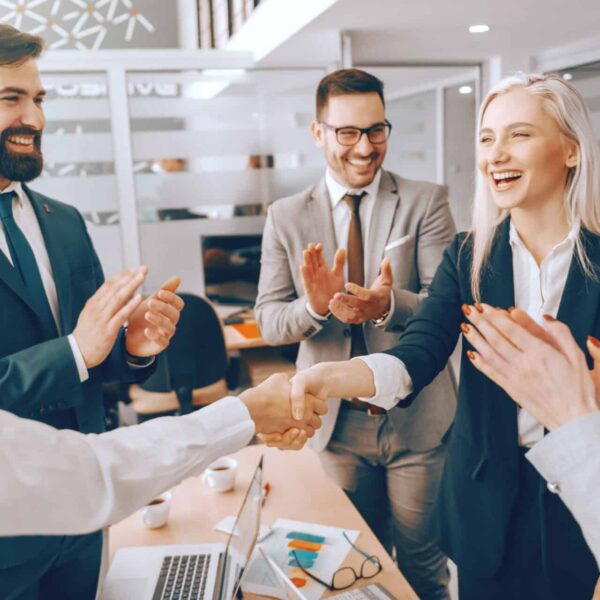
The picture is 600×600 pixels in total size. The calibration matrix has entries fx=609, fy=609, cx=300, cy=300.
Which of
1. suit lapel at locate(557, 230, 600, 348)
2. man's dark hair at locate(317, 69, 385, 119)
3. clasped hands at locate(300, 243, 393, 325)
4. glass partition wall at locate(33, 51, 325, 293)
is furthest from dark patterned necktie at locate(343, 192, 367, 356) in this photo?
glass partition wall at locate(33, 51, 325, 293)

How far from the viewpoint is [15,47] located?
146cm

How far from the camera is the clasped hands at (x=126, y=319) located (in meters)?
1.42

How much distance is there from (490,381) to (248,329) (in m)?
2.67

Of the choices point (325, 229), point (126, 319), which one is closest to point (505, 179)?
point (325, 229)

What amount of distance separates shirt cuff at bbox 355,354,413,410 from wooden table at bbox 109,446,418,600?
0.36 metres

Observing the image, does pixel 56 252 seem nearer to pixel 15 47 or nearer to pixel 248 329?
pixel 15 47

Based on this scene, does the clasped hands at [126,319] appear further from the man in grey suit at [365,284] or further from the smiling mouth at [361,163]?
the smiling mouth at [361,163]

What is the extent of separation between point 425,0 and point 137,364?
1.92 meters

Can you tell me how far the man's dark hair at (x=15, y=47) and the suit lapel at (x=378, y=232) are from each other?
107 centimetres

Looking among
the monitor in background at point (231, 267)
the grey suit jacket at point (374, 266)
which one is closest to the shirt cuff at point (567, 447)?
the grey suit jacket at point (374, 266)

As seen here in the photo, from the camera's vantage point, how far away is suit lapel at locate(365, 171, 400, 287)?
76.7 inches

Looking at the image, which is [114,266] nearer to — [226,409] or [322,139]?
[322,139]

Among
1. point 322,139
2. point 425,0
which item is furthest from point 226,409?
point 425,0

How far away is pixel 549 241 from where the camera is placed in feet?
4.58
